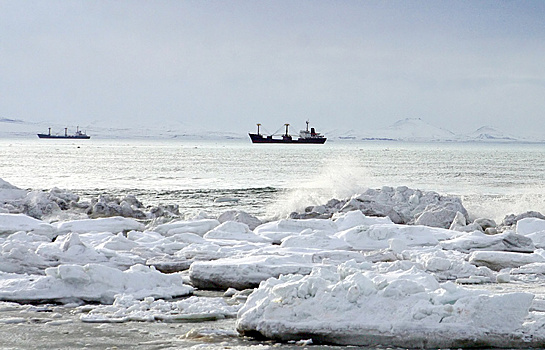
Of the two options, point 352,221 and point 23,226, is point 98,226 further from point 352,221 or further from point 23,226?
point 352,221

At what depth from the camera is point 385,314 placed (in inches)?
239

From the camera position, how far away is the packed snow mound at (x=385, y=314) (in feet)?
19.4

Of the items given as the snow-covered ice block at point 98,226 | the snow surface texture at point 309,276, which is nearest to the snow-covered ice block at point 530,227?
the snow surface texture at point 309,276

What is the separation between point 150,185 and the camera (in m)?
34.1

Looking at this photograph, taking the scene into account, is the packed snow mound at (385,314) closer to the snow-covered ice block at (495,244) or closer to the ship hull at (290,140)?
the snow-covered ice block at (495,244)

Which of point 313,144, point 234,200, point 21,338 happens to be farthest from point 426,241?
point 313,144

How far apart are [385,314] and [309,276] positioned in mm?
818

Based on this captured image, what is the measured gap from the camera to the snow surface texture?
6008 mm

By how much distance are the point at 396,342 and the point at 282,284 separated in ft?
3.81

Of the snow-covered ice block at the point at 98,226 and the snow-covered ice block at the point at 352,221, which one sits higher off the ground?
the snow-covered ice block at the point at 352,221

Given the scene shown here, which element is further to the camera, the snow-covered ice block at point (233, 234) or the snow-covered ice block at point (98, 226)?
the snow-covered ice block at point (98, 226)

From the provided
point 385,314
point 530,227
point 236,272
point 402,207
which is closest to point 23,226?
point 236,272

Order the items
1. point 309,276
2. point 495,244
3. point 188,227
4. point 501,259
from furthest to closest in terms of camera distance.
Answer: point 188,227
point 495,244
point 501,259
point 309,276

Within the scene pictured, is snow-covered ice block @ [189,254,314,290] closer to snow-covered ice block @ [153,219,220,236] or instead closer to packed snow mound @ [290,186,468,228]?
snow-covered ice block @ [153,219,220,236]
